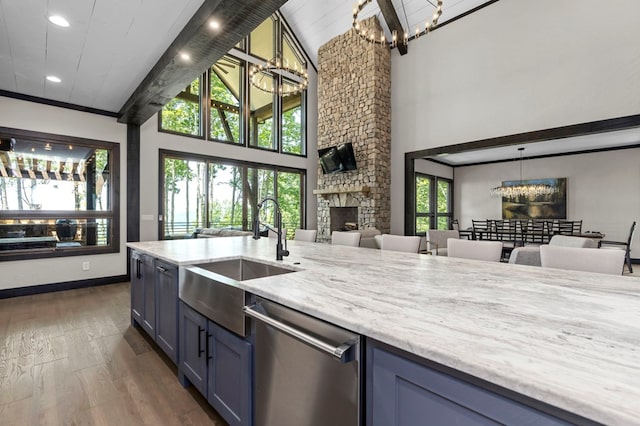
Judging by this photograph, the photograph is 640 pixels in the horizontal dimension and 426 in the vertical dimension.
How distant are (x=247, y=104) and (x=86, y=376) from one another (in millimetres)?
6005

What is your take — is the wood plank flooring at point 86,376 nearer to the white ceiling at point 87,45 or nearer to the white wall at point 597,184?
the white ceiling at point 87,45

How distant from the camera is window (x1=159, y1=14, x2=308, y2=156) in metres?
6.15

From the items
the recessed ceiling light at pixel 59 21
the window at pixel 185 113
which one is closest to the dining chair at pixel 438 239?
the window at pixel 185 113

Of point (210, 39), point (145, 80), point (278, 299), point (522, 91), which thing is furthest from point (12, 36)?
point (522, 91)

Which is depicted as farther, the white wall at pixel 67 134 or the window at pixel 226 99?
the window at pixel 226 99

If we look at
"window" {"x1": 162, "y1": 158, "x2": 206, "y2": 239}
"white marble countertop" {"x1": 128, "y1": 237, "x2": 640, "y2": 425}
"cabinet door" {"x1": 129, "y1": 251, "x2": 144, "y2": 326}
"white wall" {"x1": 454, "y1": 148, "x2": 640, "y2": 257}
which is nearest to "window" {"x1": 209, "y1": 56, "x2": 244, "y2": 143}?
"window" {"x1": 162, "y1": 158, "x2": 206, "y2": 239}

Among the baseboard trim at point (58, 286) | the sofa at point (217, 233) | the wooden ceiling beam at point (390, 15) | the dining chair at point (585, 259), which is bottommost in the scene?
the baseboard trim at point (58, 286)

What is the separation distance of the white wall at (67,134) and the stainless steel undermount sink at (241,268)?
12.4 ft

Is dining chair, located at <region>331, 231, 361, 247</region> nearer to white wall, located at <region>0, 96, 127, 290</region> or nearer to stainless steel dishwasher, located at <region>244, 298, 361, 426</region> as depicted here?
stainless steel dishwasher, located at <region>244, 298, 361, 426</region>

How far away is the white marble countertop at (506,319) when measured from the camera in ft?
1.91

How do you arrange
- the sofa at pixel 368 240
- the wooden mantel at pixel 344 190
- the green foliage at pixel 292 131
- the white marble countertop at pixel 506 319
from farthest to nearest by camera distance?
the green foliage at pixel 292 131 < the wooden mantel at pixel 344 190 < the sofa at pixel 368 240 < the white marble countertop at pixel 506 319

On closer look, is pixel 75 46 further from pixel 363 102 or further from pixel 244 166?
pixel 363 102

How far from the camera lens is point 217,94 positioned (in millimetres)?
6551

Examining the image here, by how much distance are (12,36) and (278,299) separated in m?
3.61
